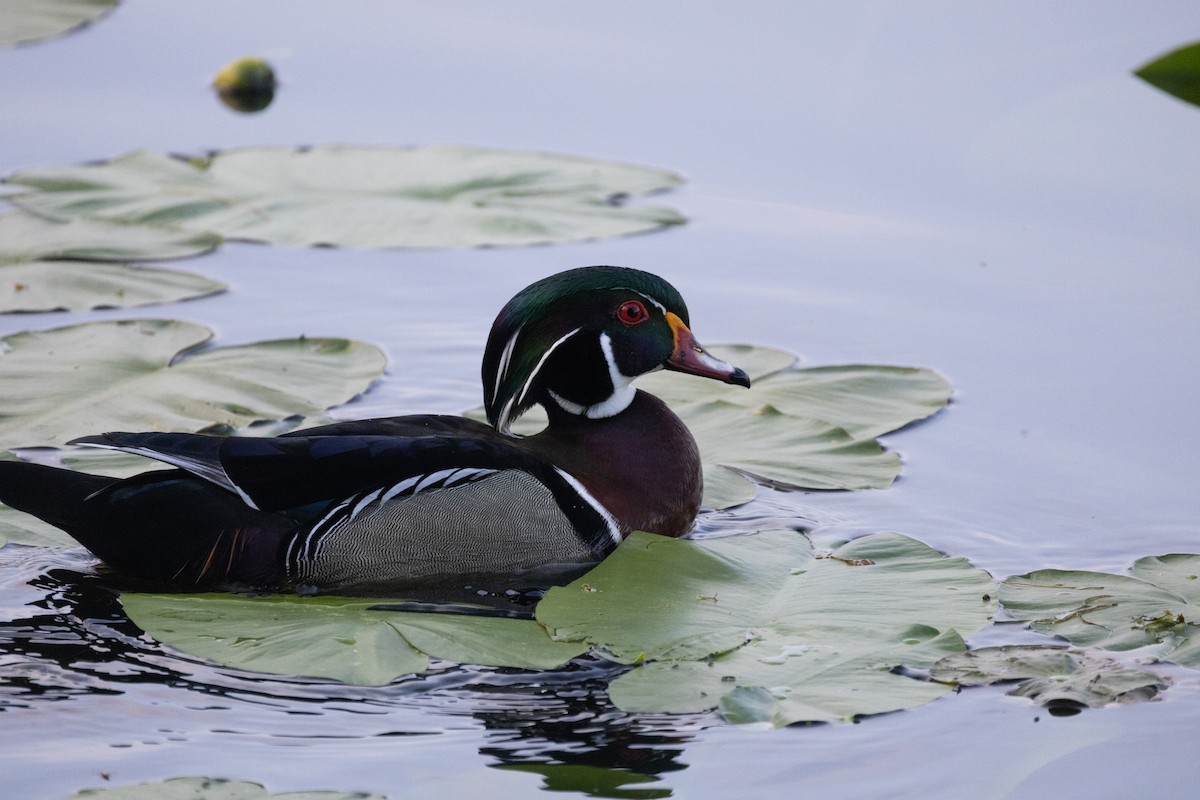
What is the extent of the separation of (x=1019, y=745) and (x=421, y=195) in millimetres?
5266

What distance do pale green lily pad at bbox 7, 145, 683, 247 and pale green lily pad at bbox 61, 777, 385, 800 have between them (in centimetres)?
450

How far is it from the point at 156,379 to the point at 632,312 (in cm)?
206

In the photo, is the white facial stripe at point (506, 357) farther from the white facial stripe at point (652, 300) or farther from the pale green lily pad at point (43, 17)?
the pale green lily pad at point (43, 17)

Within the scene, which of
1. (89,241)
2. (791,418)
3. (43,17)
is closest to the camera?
(791,418)

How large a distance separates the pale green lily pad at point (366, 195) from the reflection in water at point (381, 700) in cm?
366

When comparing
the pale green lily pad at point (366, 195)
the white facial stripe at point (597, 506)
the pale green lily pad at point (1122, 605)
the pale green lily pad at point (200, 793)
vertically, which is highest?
the pale green lily pad at point (366, 195)

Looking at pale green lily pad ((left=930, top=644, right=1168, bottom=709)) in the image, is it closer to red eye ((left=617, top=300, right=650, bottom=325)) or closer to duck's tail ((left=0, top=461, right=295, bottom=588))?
red eye ((left=617, top=300, right=650, bottom=325))

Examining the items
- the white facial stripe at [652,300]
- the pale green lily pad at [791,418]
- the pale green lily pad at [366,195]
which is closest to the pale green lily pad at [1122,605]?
the pale green lily pad at [791,418]

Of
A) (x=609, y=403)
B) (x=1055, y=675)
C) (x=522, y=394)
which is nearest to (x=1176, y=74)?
(x=609, y=403)

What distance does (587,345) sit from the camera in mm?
5699

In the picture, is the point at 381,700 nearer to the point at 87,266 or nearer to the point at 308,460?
the point at 308,460

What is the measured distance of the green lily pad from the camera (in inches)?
404

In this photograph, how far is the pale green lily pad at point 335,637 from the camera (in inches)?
178

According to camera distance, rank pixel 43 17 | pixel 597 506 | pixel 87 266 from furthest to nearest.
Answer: pixel 43 17 < pixel 87 266 < pixel 597 506
